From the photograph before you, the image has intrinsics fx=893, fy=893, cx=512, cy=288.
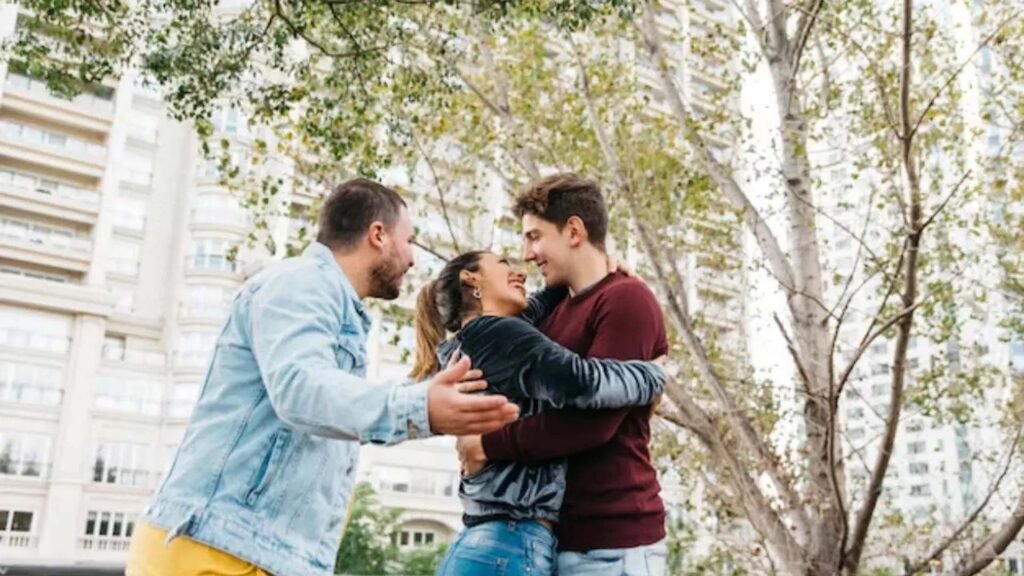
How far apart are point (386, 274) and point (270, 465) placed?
0.49 metres

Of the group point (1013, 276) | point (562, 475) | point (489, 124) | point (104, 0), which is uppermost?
point (489, 124)

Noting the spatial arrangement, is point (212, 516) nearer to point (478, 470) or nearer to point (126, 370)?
point (478, 470)

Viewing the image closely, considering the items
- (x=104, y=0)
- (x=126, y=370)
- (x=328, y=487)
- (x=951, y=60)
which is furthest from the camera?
(x=126, y=370)

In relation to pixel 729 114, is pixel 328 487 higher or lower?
lower

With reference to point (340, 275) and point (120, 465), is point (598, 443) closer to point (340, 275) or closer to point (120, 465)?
point (340, 275)

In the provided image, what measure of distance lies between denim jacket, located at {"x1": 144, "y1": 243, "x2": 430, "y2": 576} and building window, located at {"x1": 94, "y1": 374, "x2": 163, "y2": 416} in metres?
29.4

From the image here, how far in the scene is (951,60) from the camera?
764 centimetres

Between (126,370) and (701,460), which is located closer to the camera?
(701,460)

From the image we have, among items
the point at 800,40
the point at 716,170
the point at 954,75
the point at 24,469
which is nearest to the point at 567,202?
the point at 954,75

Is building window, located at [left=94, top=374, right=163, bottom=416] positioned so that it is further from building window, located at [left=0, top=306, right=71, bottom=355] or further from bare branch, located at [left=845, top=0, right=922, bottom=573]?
bare branch, located at [left=845, top=0, right=922, bottom=573]

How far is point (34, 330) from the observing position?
2738cm

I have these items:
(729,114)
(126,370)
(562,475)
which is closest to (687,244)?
(729,114)

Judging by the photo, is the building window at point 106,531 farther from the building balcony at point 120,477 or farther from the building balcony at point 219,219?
the building balcony at point 219,219

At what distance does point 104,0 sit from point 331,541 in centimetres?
492
